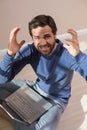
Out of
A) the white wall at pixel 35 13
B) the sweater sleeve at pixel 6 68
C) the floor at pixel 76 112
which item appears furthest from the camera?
the white wall at pixel 35 13

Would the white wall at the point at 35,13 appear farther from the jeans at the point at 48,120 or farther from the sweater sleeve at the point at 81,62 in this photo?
the sweater sleeve at the point at 81,62

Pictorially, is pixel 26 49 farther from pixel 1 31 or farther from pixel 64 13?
pixel 64 13

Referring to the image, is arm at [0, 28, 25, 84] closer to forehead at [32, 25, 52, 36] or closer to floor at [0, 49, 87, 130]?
forehead at [32, 25, 52, 36]

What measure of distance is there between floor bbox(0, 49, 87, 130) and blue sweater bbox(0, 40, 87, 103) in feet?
0.52

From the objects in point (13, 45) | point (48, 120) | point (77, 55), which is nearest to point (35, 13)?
point (13, 45)

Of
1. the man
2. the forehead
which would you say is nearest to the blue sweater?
the man

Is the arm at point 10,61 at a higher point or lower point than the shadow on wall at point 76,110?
higher

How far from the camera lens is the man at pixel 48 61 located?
51.4 inches

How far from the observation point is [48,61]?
4.58 ft

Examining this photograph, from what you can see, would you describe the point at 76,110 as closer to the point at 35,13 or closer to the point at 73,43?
the point at 73,43

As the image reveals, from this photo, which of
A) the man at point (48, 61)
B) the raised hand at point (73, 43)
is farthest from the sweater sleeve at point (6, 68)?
the raised hand at point (73, 43)

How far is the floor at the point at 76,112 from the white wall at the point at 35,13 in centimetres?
39

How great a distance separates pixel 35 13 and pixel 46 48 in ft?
2.44

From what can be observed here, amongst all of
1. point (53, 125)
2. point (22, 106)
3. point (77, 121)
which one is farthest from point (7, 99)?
point (77, 121)
